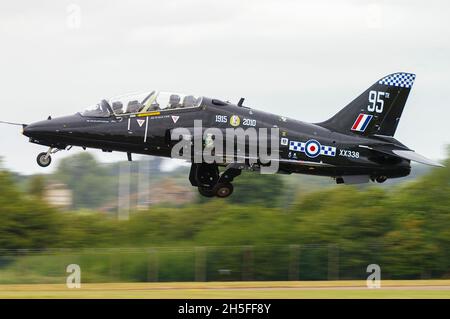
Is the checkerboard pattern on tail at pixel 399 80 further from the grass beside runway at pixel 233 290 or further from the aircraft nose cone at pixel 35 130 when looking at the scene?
the aircraft nose cone at pixel 35 130

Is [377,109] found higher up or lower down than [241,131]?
higher up

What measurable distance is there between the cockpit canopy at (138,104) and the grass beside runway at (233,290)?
5.84m

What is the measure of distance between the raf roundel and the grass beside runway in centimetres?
464

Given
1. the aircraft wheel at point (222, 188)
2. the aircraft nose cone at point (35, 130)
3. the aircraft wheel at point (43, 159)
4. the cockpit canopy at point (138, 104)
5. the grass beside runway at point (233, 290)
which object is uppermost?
the cockpit canopy at point (138, 104)

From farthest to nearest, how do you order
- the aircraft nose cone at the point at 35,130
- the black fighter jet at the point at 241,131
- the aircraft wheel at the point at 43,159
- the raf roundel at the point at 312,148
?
1. the raf roundel at the point at 312,148
2. the aircraft wheel at the point at 43,159
3. the black fighter jet at the point at 241,131
4. the aircraft nose cone at the point at 35,130

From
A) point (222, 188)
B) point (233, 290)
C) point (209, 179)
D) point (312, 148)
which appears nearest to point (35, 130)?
point (209, 179)

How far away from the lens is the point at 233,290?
3578cm

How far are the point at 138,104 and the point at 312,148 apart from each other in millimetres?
6092

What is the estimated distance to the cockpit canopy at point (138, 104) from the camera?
104ft

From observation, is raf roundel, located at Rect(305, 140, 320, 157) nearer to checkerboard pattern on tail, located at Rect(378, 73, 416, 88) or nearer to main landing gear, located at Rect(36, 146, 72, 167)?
checkerboard pattern on tail, located at Rect(378, 73, 416, 88)

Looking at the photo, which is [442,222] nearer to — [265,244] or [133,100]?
[265,244]

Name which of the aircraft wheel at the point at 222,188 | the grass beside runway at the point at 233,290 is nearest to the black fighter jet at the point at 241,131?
the aircraft wheel at the point at 222,188

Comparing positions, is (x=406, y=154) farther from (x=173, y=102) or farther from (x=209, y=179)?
(x=173, y=102)

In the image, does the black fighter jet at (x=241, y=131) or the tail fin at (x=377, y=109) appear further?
the tail fin at (x=377, y=109)
